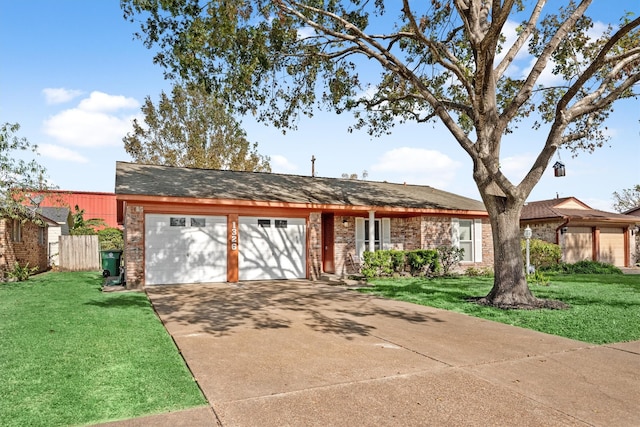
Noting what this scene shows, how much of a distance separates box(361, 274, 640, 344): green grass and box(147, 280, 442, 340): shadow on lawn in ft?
4.24

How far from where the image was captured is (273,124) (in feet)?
44.8

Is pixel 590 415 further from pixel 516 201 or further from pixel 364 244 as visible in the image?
pixel 364 244

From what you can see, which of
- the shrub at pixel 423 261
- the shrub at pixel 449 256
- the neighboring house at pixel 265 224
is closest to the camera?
the neighboring house at pixel 265 224

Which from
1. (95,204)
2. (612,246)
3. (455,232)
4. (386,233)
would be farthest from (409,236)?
(95,204)

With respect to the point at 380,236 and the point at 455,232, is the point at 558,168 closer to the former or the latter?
the point at 455,232

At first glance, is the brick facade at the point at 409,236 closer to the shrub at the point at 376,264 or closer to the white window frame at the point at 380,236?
the white window frame at the point at 380,236

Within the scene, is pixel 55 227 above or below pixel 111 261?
above

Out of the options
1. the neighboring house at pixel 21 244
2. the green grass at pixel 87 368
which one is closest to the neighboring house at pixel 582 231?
the green grass at pixel 87 368

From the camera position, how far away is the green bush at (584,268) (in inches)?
782

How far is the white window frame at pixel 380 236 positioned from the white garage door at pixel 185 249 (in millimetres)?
5299

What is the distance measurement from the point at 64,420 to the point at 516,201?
30.1ft

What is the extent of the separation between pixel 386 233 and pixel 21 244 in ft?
48.9

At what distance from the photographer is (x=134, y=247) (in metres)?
12.7

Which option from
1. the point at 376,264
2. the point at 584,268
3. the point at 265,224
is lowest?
the point at 584,268
